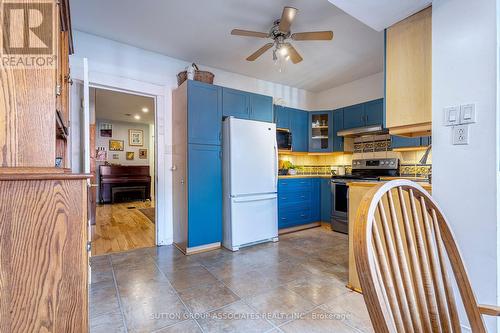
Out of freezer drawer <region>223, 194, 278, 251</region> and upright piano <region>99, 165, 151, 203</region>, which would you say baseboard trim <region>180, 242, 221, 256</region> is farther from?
upright piano <region>99, 165, 151, 203</region>

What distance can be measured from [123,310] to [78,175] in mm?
1395

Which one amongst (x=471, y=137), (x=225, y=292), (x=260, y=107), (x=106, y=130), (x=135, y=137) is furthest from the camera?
(x=135, y=137)

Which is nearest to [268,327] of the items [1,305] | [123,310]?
[123,310]

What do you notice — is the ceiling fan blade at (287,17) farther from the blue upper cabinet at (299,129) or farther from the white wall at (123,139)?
the white wall at (123,139)

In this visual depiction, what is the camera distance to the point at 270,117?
3.59m

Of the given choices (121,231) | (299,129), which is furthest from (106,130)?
(299,129)

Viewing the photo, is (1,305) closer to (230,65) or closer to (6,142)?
(6,142)

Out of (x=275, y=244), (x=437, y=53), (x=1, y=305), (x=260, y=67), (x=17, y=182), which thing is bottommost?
(x=275, y=244)

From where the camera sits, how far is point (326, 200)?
13.8ft

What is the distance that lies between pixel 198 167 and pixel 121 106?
151 inches

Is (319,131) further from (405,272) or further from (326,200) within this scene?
(405,272)

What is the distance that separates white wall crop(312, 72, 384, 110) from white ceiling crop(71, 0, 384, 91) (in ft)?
1.04

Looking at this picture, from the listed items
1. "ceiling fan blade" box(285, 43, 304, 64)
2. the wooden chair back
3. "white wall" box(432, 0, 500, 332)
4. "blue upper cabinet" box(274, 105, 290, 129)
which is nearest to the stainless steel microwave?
"blue upper cabinet" box(274, 105, 290, 129)

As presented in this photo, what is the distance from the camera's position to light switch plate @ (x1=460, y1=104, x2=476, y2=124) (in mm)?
Answer: 1315
